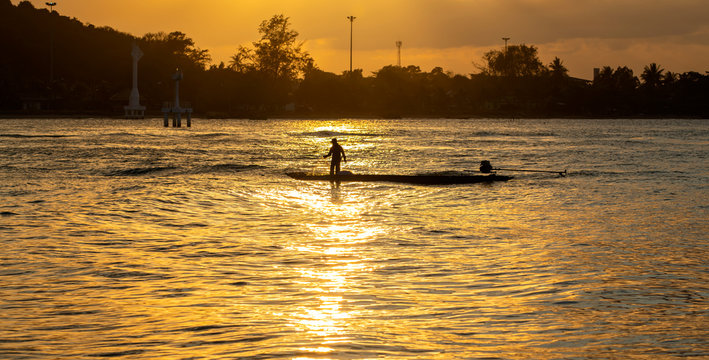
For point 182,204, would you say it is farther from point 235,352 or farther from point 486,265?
point 235,352

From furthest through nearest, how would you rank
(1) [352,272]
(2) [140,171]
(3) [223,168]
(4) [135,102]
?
1. (4) [135,102]
2. (3) [223,168]
3. (2) [140,171]
4. (1) [352,272]

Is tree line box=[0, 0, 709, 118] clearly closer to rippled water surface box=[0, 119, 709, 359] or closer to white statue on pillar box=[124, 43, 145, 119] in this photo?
white statue on pillar box=[124, 43, 145, 119]

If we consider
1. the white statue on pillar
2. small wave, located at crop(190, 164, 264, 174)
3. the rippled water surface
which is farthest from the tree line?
the rippled water surface

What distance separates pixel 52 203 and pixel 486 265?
18212mm

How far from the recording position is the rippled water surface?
1039 centimetres

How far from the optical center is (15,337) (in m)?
10.4

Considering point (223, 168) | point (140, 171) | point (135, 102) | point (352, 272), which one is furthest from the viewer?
point (135, 102)

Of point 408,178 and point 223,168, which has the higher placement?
point 408,178

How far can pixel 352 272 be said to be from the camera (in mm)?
14781

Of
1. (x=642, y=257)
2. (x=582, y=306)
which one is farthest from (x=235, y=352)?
(x=642, y=257)

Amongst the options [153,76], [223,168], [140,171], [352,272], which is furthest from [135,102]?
[352,272]

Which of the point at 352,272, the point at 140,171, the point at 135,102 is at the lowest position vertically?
the point at 140,171

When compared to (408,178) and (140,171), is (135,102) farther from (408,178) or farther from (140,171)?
(408,178)

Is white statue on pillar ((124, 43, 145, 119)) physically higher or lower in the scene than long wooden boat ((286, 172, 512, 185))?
higher
